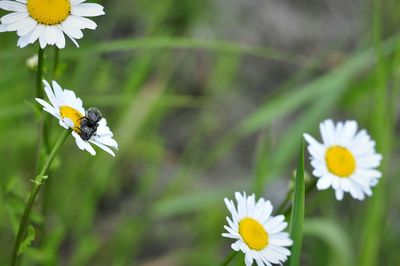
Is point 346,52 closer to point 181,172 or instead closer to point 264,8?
point 264,8

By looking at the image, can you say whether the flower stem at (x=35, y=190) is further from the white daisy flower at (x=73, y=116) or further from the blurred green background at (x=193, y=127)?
the blurred green background at (x=193, y=127)

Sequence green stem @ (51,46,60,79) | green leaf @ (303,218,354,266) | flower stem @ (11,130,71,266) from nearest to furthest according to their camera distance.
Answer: flower stem @ (11,130,71,266)
green stem @ (51,46,60,79)
green leaf @ (303,218,354,266)

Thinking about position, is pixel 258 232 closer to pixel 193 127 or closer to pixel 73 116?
pixel 73 116

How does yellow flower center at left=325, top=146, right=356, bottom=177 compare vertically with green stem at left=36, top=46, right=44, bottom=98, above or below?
below

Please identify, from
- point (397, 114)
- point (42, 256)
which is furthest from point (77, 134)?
point (397, 114)

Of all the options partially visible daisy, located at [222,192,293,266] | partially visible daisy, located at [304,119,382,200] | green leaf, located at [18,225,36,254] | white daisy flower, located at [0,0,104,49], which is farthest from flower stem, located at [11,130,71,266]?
partially visible daisy, located at [304,119,382,200]

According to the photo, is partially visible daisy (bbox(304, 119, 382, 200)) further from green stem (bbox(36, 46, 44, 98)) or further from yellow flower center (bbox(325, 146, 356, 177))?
green stem (bbox(36, 46, 44, 98))

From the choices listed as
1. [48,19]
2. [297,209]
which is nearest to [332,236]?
[297,209]
